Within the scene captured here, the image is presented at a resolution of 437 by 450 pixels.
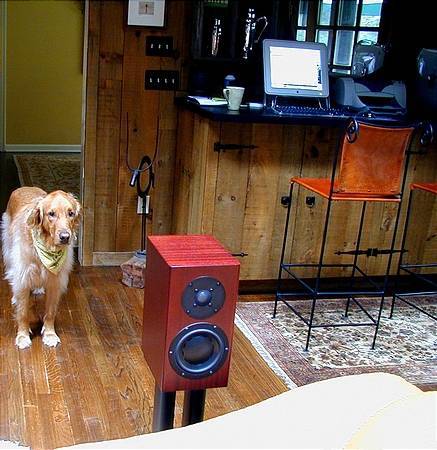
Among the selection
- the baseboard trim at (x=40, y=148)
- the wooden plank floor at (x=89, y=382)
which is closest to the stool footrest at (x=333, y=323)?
the wooden plank floor at (x=89, y=382)

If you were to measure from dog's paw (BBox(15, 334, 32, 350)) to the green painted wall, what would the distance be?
4.49m

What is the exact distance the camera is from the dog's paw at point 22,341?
2.66 metres

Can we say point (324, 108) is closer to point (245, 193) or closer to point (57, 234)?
point (245, 193)

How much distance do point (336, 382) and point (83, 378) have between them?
162 centimetres

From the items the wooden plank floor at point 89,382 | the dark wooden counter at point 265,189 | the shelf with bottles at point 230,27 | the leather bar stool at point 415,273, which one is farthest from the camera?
the shelf with bottles at point 230,27

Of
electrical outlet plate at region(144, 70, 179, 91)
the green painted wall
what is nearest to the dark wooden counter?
electrical outlet plate at region(144, 70, 179, 91)

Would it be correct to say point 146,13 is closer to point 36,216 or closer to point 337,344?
point 36,216

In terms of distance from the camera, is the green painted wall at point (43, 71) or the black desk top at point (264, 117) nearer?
the black desk top at point (264, 117)

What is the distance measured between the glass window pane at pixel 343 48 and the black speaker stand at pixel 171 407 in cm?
294

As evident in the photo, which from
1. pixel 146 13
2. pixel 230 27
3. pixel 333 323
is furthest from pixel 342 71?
pixel 333 323

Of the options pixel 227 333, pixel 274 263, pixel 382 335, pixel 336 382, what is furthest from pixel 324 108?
pixel 336 382

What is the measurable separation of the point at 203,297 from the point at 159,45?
2.42 meters

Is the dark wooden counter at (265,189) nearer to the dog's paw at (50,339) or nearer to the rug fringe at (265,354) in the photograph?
the rug fringe at (265,354)

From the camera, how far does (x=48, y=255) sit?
2.65 meters
